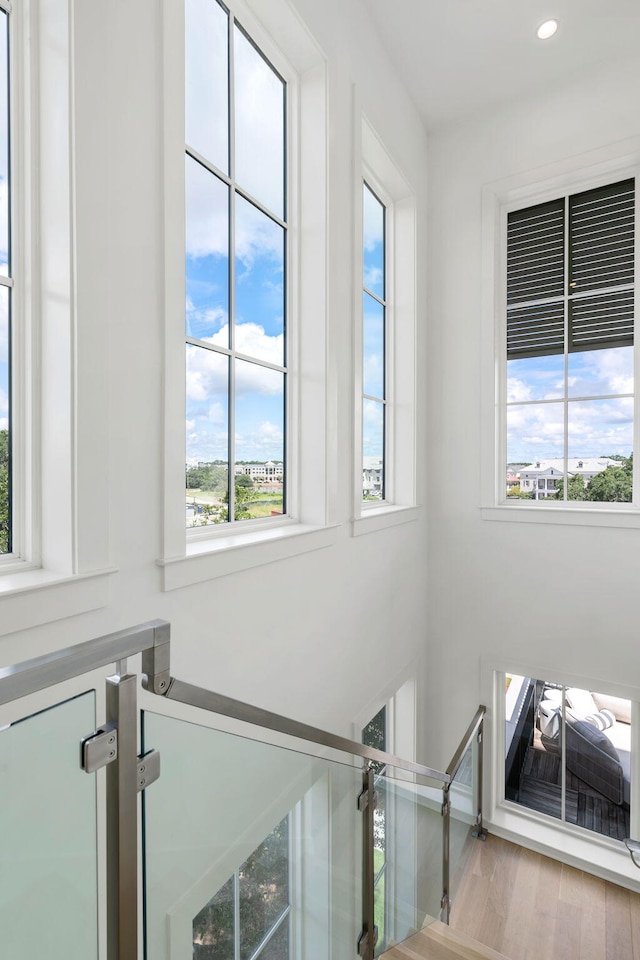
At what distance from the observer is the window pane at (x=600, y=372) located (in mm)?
2949

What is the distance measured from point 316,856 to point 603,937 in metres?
2.49

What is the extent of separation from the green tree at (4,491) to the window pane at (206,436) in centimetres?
58

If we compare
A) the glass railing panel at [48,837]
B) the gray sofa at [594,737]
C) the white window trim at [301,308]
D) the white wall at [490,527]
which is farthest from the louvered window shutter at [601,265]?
the glass railing panel at [48,837]

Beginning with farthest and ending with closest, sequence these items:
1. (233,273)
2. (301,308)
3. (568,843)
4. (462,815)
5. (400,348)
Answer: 1. (400,348)
2. (568,843)
3. (462,815)
4. (301,308)
5. (233,273)

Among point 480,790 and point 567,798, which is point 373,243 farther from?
point 567,798

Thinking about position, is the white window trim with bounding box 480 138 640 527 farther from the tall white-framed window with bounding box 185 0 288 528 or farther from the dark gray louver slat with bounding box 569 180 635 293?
the tall white-framed window with bounding box 185 0 288 528

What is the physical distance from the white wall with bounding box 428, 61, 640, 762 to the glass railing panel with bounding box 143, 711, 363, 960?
2172mm

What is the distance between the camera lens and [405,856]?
190 cm

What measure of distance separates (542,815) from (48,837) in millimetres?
3676

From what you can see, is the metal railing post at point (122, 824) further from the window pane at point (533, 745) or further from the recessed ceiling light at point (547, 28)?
the recessed ceiling light at point (547, 28)

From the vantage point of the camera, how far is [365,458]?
287cm

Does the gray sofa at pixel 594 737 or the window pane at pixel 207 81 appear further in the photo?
the gray sofa at pixel 594 737

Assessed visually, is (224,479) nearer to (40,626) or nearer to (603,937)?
(40,626)

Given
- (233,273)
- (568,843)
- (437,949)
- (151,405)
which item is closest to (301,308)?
(233,273)
